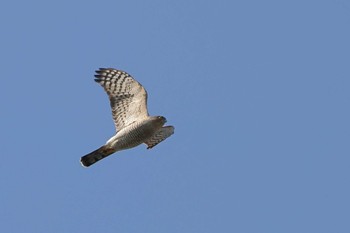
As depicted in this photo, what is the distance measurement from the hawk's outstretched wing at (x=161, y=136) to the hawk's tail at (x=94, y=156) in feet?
5.29

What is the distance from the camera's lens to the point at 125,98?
48.3 ft

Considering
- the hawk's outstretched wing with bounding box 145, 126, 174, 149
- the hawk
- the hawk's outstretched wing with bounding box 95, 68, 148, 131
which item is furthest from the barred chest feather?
the hawk's outstretched wing with bounding box 145, 126, 174, 149

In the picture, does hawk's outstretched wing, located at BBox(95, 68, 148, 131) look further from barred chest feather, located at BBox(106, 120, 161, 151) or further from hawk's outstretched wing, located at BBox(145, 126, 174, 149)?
hawk's outstretched wing, located at BBox(145, 126, 174, 149)

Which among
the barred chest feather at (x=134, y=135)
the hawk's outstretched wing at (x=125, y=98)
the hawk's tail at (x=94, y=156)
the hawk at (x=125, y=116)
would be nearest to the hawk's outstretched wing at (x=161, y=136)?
the hawk at (x=125, y=116)

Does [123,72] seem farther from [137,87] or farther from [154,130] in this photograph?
[154,130]

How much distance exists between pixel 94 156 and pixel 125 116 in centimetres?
109

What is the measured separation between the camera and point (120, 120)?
14.7 metres

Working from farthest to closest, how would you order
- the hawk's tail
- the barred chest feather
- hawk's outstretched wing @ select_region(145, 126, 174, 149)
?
hawk's outstretched wing @ select_region(145, 126, 174, 149), the hawk's tail, the barred chest feather

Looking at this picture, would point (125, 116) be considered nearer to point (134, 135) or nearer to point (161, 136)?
point (134, 135)

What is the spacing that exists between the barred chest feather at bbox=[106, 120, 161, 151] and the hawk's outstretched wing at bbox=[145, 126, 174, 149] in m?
1.47

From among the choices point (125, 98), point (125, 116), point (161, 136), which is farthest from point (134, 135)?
point (161, 136)

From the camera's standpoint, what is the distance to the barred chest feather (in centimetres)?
1412

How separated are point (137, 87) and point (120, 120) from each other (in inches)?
A: 31.6

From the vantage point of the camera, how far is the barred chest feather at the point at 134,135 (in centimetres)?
1412
